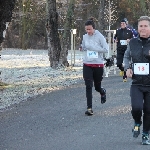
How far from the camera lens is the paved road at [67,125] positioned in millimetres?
7435

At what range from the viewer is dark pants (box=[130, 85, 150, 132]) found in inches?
288

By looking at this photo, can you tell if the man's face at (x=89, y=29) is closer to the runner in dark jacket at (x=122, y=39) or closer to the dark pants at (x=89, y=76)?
the dark pants at (x=89, y=76)

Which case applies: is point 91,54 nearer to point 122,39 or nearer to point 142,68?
point 142,68

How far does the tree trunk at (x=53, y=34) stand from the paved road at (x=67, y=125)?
1009cm

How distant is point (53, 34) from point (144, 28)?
16.8m

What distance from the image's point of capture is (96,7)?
64562 millimetres

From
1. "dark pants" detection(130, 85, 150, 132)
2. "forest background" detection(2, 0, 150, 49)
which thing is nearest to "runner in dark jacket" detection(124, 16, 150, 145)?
"dark pants" detection(130, 85, 150, 132)

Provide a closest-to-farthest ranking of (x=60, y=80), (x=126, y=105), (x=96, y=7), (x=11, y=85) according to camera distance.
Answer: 1. (x=126, y=105)
2. (x=11, y=85)
3. (x=60, y=80)
4. (x=96, y=7)

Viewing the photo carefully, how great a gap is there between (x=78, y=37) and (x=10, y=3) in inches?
2021

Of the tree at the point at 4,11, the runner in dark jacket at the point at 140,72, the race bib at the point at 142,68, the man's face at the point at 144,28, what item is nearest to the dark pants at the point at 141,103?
the runner in dark jacket at the point at 140,72

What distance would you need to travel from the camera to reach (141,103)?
732cm

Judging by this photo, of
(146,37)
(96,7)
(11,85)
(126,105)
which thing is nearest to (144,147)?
(146,37)

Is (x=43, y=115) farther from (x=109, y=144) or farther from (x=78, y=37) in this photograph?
(x=78, y=37)

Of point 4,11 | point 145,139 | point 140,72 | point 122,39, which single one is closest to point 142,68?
point 140,72
